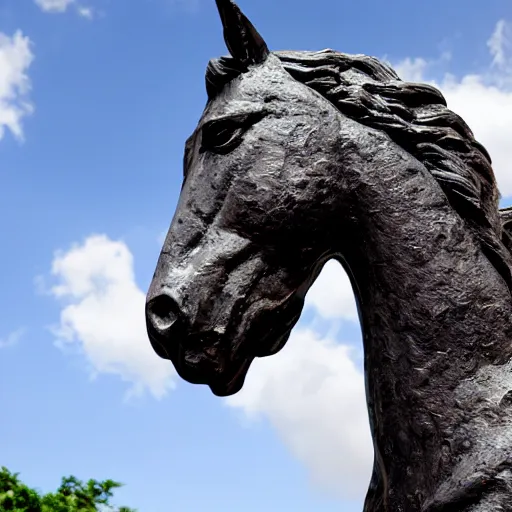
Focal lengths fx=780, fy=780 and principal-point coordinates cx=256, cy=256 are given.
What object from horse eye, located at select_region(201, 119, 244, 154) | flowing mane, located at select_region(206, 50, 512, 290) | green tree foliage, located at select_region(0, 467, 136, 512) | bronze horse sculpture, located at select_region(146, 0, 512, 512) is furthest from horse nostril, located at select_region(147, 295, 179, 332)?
green tree foliage, located at select_region(0, 467, 136, 512)

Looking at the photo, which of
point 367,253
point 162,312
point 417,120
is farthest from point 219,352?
point 417,120

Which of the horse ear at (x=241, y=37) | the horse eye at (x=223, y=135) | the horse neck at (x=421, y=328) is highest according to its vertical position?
the horse ear at (x=241, y=37)

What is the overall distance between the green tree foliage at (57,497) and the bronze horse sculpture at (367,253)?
298 centimetres

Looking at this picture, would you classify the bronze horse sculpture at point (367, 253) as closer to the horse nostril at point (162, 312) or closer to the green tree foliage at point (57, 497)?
the horse nostril at point (162, 312)

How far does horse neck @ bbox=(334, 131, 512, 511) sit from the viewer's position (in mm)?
1934

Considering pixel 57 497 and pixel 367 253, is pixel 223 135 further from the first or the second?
pixel 57 497

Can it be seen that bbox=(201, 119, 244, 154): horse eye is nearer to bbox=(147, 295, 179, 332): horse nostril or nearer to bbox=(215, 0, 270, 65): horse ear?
bbox=(215, 0, 270, 65): horse ear

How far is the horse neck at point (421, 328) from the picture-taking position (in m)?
1.93

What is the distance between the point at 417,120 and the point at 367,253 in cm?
42

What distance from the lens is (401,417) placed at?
2012 mm

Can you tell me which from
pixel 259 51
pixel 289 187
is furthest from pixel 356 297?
pixel 259 51

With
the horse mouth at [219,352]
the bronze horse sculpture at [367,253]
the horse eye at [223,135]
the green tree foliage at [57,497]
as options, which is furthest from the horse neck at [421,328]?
the green tree foliage at [57,497]

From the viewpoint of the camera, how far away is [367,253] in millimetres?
2109

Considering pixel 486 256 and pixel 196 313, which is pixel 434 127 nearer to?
pixel 486 256
